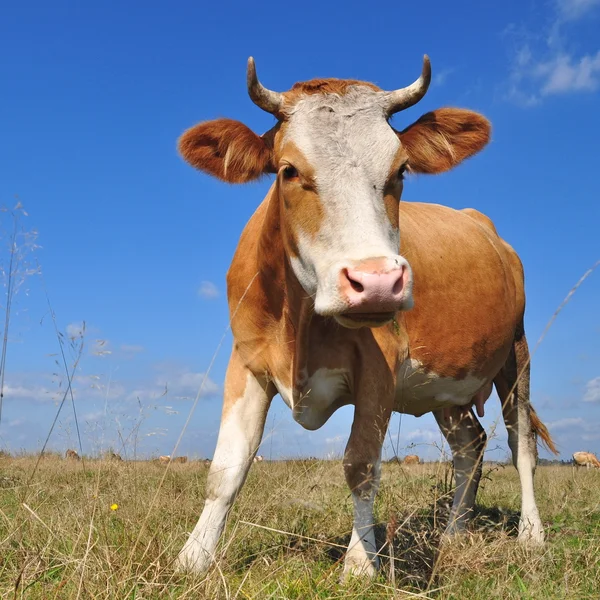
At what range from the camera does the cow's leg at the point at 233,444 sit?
4.66 meters

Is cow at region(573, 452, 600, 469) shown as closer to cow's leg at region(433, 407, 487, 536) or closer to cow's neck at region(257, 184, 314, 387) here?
cow's leg at region(433, 407, 487, 536)

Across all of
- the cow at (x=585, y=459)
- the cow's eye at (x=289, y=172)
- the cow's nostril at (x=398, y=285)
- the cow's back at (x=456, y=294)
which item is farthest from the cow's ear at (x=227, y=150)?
the cow at (x=585, y=459)

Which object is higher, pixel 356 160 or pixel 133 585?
pixel 356 160

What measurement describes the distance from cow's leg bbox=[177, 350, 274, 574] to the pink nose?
1.66 m

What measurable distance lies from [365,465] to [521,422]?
343 centimetres

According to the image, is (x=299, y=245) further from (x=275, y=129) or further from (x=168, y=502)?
(x=168, y=502)

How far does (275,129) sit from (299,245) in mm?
968

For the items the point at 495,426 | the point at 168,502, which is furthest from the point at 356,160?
the point at 168,502

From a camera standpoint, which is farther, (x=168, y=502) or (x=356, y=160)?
(x=168, y=502)

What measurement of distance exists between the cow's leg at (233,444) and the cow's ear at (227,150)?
4.22 feet

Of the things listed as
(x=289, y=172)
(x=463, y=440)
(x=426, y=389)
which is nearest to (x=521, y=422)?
(x=463, y=440)

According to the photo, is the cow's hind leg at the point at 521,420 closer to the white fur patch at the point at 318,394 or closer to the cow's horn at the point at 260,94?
the white fur patch at the point at 318,394

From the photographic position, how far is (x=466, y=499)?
654 cm

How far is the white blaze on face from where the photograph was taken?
12.0 feet
